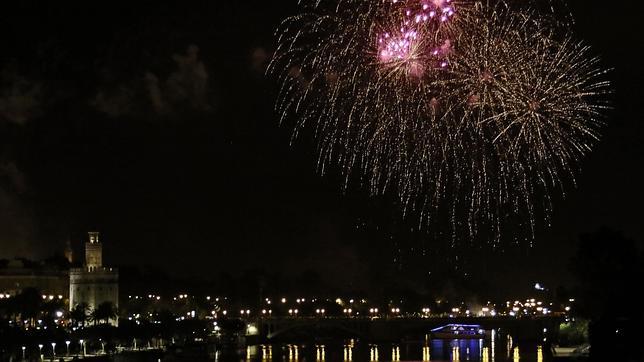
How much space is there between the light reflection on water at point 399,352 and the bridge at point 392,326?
1857mm

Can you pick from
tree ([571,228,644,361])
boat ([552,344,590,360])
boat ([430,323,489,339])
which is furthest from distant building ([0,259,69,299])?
tree ([571,228,644,361])

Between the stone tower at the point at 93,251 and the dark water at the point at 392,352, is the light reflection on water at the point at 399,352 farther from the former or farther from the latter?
the stone tower at the point at 93,251

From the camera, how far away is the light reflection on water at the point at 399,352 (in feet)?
220

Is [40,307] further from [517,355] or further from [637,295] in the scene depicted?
[637,295]

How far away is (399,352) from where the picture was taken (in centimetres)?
7519

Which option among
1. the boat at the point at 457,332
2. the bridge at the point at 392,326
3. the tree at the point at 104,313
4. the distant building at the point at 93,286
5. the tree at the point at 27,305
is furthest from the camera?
the boat at the point at 457,332

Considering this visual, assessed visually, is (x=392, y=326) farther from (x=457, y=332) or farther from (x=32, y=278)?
(x=32, y=278)

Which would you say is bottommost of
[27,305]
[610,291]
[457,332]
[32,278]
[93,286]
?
[457,332]

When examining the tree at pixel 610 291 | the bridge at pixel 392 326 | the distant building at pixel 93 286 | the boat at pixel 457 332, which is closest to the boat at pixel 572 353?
the tree at pixel 610 291

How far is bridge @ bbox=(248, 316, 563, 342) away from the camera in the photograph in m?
89.8

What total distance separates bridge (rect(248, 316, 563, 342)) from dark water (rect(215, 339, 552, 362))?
2.82 m

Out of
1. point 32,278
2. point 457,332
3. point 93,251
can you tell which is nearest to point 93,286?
point 93,251

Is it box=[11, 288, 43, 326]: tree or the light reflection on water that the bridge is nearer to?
the light reflection on water

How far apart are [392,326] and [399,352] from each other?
18.7 m
